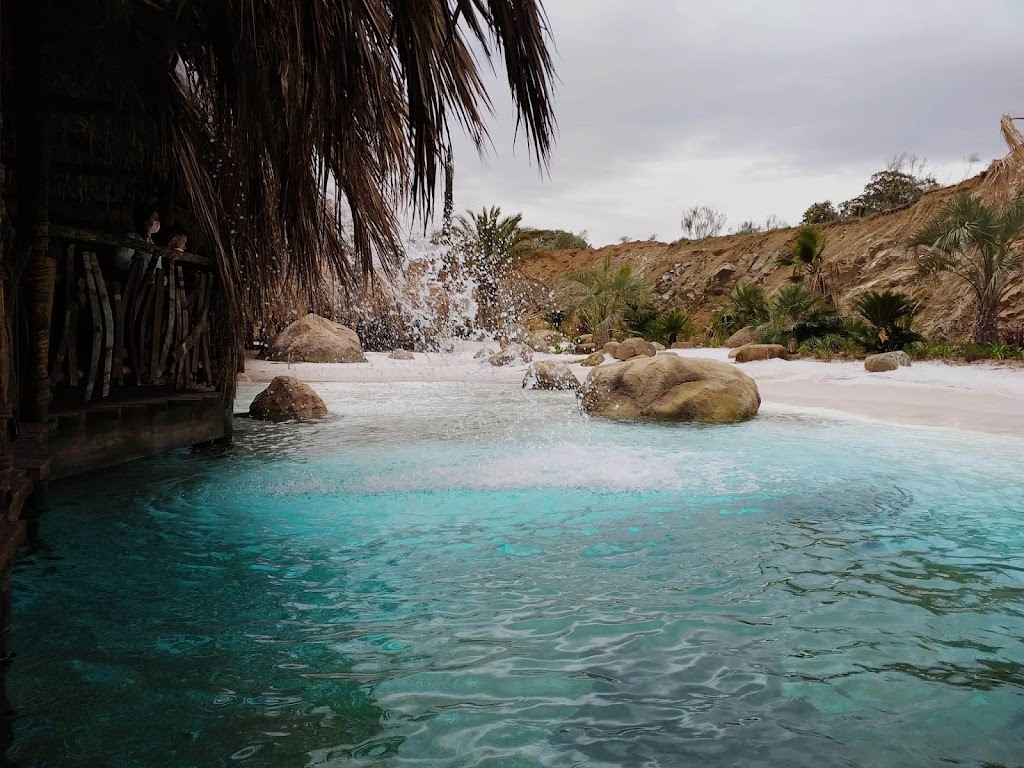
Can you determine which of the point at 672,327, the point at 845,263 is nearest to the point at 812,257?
the point at 672,327

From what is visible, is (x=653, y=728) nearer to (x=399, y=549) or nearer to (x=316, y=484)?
(x=399, y=549)

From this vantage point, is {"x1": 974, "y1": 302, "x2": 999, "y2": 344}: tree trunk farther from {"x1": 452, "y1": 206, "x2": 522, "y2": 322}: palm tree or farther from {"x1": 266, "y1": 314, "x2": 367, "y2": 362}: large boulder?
{"x1": 452, "y1": 206, "x2": 522, "y2": 322}: palm tree

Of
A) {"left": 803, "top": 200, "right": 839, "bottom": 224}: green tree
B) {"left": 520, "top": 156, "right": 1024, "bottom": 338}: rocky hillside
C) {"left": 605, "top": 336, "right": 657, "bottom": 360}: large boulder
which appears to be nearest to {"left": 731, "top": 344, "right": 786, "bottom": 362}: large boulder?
{"left": 605, "top": 336, "right": 657, "bottom": 360}: large boulder


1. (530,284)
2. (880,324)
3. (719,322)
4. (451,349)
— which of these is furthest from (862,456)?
(530,284)

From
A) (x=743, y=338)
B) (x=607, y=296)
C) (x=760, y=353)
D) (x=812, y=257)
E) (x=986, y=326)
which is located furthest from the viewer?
(x=607, y=296)

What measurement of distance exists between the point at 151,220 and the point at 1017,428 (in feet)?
30.1

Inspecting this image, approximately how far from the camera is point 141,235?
5.74 m

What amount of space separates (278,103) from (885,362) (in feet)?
42.7

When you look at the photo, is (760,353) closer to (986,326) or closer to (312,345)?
(986,326)

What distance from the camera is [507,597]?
129 inches

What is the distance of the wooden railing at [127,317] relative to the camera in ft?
15.7

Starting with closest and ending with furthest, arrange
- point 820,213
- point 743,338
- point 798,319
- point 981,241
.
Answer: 1. point 981,241
2. point 798,319
3. point 743,338
4. point 820,213

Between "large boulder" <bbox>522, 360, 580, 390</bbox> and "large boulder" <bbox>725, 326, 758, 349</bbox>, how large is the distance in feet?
32.4

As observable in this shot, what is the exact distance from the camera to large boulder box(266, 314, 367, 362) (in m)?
18.8
